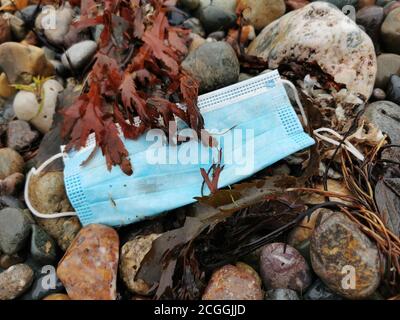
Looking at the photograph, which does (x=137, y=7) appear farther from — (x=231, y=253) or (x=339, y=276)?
(x=339, y=276)

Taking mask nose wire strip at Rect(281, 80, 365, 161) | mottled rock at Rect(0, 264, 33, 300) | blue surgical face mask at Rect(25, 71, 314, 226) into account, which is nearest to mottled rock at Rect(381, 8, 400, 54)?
mask nose wire strip at Rect(281, 80, 365, 161)

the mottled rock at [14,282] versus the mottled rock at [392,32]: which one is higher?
the mottled rock at [392,32]

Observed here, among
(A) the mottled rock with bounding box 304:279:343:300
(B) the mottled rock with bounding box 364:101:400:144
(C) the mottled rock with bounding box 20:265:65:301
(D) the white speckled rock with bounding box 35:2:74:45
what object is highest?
(D) the white speckled rock with bounding box 35:2:74:45

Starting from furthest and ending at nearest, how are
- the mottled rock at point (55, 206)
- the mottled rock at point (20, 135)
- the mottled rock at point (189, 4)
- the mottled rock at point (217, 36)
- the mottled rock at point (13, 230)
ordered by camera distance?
1. the mottled rock at point (189, 4)
2. the mottled rock at point (217, 36)
3. the mottled rock at point (20, 135)
4. the mottled rock at point (55, 206)
5. the mottled rock at point (13, 230)

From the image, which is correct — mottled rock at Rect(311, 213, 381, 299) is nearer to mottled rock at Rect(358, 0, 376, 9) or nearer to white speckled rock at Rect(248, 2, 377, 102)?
white speckled rock at Rect(248, 2, 377, 102)

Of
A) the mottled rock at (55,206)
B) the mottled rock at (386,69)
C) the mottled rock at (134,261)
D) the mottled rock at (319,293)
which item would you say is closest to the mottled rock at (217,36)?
the mottled rock at (386,69)

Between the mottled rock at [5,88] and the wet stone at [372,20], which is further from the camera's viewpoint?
the wet stone at [372,20]

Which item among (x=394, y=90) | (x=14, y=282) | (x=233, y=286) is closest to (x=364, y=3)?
(x=394, y=90)

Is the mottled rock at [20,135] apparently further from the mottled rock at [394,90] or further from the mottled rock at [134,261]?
the mottled rock at [394,90]

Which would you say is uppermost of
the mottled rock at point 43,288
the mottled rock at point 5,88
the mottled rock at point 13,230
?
the mottled rock at point 5,88
